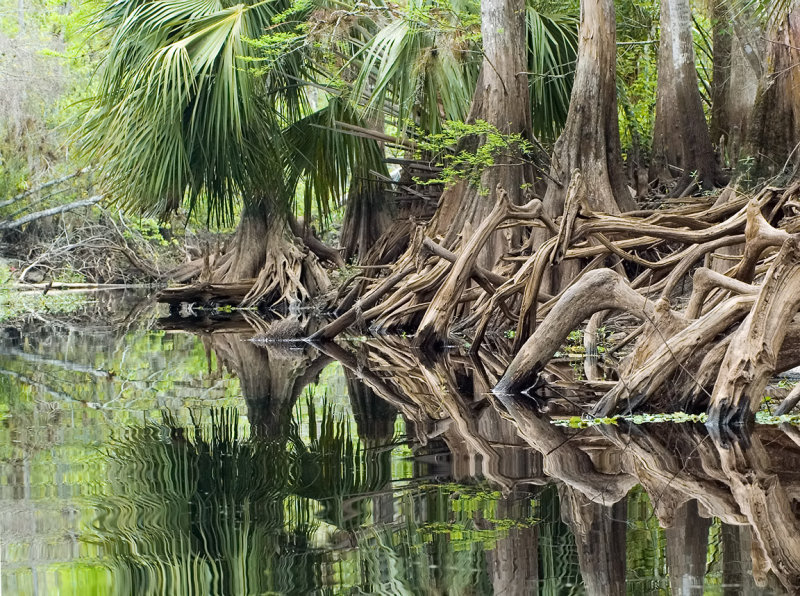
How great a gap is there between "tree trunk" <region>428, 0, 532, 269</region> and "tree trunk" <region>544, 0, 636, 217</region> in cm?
101

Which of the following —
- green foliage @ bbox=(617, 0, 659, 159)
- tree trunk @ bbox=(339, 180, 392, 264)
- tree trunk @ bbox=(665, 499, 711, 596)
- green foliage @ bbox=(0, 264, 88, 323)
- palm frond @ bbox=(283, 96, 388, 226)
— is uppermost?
green foliage @ bbox=(617, 0, 659, 159)

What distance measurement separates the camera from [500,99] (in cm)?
1078

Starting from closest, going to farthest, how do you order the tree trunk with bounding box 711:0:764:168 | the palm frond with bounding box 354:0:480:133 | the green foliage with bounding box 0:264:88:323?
the tree trunk with bounding box 711:0:764:168, the palm frond with bounding box 354:0:480:133, the green foliage with bounding box 0:264:88:323

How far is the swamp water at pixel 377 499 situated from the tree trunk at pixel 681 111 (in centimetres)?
540

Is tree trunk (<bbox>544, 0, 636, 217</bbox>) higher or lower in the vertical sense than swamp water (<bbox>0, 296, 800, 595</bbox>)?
higher

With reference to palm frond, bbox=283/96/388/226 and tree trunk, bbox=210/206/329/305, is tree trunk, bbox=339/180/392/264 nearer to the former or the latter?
palm frond, bbox=283/96/388/226

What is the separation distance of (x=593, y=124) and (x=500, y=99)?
4.92 ft

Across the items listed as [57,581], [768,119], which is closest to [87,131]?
[768,119]

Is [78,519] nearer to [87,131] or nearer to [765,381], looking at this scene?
[765,381]

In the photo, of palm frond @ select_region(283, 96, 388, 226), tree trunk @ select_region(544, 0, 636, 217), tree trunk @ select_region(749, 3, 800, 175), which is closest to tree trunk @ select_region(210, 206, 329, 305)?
palm frond @ select_region(283, 96, 388, 226)

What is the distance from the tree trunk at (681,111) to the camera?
33.5 ft

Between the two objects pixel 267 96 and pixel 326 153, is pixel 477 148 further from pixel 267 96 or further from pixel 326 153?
pixel 326 153

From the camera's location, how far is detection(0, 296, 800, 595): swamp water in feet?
7.63

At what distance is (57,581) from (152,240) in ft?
75.3
